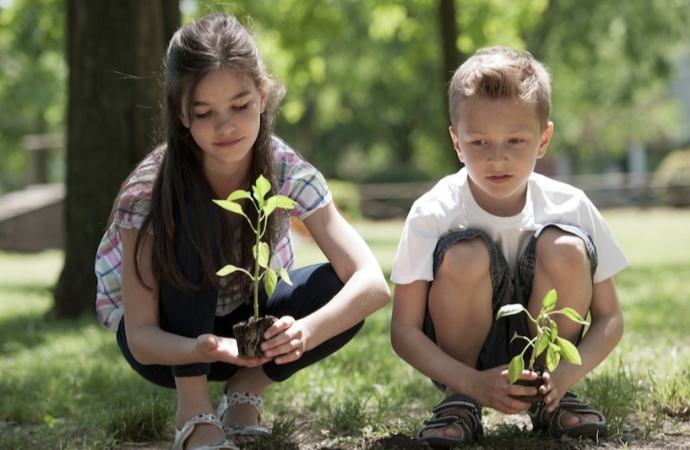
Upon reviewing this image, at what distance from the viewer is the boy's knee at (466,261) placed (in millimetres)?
2418

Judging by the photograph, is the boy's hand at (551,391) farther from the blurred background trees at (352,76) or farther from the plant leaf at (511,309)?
the blurred background trees at (352,76)

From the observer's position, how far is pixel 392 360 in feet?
12.3

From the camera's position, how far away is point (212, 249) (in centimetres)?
248

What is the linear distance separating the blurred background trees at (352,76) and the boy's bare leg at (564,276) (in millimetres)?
1031

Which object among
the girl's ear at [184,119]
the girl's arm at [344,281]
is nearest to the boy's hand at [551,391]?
the girl's arm at [344,281]

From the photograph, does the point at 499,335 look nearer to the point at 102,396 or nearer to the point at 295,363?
the point at 295,363

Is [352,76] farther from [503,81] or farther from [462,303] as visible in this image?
[462,303]

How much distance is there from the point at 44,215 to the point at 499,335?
14.4m

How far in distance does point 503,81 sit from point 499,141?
0.17 m

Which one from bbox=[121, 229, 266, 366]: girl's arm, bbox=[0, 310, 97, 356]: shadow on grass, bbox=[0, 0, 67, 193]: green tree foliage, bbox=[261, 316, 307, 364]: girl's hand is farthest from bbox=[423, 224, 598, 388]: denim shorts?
bbox=[0, 0, 67, 193]: green tree foliage

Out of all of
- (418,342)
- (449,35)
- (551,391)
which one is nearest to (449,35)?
(449,35)

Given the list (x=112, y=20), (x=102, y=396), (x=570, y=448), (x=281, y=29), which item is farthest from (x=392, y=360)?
(x=281, y=29)

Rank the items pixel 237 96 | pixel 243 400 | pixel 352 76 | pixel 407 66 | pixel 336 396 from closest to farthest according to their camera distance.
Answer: pixel 237 96, pixel 243 400, pixel 336 396, pixel 407 66, pixel 352 76

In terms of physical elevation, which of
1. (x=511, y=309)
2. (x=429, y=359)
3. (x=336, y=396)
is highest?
(x=511, y=309)
